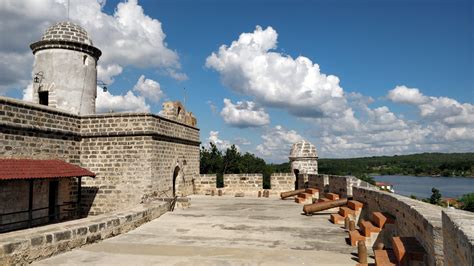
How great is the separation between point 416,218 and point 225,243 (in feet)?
12.2

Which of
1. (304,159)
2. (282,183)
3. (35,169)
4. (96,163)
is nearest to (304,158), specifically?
(304,159)

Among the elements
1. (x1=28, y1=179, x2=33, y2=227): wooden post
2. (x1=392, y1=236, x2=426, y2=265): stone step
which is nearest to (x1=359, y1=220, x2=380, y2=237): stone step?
(x1=392, y1=236, x2=426, y2=265): stone step

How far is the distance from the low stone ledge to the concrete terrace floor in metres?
0.17

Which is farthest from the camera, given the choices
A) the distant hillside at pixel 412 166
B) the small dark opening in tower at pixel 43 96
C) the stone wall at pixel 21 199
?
the distant hillside at pixel 412 166

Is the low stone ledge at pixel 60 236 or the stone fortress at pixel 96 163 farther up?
Result: the stone fortress at pixel 96 163

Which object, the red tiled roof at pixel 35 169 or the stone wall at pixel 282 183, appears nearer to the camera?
the red tiled roof at pixel 35 169

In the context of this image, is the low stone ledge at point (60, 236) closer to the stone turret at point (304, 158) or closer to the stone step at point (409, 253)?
the stone step at point (409, 253)

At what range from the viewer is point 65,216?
40.8 ft

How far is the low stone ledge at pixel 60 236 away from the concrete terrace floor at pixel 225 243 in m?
0.17

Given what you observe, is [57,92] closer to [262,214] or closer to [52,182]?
[52,182]

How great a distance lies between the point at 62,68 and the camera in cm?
1458

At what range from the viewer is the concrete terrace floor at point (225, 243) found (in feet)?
20.5

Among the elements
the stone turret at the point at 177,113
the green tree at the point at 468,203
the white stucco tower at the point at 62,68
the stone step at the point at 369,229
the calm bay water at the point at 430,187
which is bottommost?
the calm bay water at the point at 430,187

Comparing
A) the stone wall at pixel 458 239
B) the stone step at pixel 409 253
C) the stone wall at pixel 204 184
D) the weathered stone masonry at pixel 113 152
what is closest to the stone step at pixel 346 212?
the stone step at pixel 409 253
